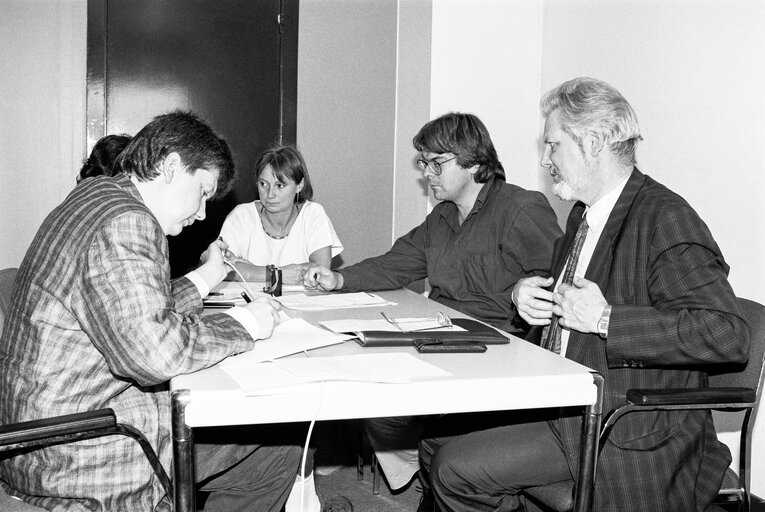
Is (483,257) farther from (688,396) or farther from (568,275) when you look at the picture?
(688,396)

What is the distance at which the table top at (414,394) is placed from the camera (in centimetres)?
137

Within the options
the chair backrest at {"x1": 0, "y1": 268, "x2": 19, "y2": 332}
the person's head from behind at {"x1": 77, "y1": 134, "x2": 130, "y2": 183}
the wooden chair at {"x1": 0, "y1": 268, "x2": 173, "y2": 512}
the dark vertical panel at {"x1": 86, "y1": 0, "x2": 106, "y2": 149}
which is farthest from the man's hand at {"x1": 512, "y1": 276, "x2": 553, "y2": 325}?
the dark vertical panel at {"x1": 86, "y1": 0, "x2": 106, "y2": 149}

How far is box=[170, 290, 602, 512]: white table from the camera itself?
137cm

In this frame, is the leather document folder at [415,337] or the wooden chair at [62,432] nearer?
the wooden chair at [62,432]

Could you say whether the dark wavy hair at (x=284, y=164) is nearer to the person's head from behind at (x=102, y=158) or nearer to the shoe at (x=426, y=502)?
the person's head from behind at (x=102, y=158)

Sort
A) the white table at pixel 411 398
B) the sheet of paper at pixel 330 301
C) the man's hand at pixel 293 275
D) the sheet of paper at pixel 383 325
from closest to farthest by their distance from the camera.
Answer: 1. the white table at pixel 411 398
2. the sheet of paper at pixel 383 325
3. the sheet of paper at pixel 330 301
4. the man's hand at pixel 293 275

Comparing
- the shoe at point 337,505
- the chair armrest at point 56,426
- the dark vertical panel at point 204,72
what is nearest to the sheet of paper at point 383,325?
the chair armrest at point 56,426

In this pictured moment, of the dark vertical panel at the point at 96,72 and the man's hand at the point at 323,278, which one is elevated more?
the dark vertical panel at the point at 96,72

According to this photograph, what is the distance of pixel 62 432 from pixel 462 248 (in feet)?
5.63

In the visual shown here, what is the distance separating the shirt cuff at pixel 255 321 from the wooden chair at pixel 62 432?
1.12ft

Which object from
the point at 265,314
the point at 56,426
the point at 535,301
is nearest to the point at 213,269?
the point at 265,314

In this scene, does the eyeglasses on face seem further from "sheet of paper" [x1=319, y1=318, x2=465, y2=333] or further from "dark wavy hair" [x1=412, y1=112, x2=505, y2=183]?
"sheet of paper" [x1=319, y1=318, x2=465, y2=333]

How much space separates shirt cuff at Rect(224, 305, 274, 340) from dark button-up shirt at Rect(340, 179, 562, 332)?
1.05 m

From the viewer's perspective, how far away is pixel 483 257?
2760 mm
